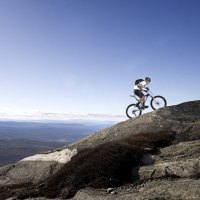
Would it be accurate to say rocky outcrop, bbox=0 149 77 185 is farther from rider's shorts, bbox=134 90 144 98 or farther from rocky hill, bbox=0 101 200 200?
rider's shorts, bbox=134 90 144 98

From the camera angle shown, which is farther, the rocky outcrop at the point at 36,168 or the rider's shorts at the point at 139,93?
the rider's shorts at the point at 139,93

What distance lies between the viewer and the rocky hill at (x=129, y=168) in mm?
18156

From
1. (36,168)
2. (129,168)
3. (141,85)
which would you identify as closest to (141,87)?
(141,85)

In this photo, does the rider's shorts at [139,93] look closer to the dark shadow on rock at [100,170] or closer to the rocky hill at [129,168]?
the rocky hill at [129,168]

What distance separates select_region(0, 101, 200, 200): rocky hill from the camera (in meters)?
18.2

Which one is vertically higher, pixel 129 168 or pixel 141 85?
pixel 141 85

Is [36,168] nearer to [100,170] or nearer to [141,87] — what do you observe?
[100,170]

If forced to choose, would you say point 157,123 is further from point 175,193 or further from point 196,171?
point 175,193

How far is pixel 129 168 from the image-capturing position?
21484 mm

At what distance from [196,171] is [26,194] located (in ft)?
36.4

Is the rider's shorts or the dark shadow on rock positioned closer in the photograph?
the dark shadow on rock

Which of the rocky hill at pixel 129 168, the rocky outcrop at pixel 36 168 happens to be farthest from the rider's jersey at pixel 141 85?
the rocky outcrop at pixel 36 168

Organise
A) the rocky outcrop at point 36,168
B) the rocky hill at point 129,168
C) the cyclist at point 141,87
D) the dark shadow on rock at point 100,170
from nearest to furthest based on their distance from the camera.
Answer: the rocky hill at point 129,168
the dark shadow on rock at point 100,170
the rocky outcrop at point 36,168
the cyclist at point 141,87

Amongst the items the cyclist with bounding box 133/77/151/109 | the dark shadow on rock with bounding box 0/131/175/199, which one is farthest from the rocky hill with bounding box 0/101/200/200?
the cyclist with bounding box 133/77/151/109
